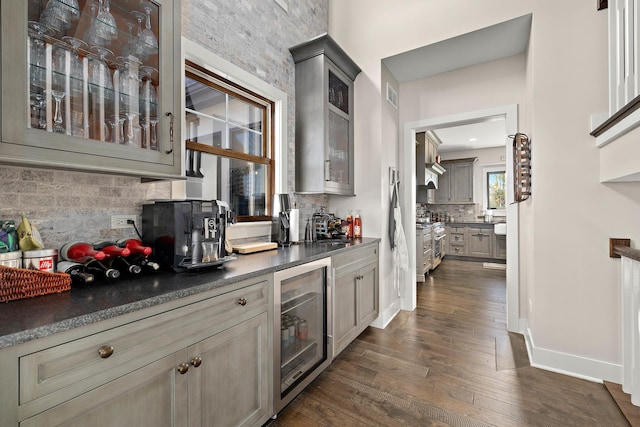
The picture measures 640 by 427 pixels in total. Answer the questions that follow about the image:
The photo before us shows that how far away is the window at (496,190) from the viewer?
24.0ft

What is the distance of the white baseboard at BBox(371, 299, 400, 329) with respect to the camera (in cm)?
298

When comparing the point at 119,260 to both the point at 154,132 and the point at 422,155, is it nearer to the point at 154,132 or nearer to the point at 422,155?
the point at 154,132

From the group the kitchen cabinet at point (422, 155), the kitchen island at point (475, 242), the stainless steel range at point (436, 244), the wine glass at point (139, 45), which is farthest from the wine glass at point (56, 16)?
the kitchen island at point (475, 242)

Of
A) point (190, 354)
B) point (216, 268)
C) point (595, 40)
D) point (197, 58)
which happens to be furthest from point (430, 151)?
point (190, 354)

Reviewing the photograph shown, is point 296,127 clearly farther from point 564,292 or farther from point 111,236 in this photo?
point 564,292

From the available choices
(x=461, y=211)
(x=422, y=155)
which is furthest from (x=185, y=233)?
(x=461, y=211)

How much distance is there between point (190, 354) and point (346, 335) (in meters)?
1.53

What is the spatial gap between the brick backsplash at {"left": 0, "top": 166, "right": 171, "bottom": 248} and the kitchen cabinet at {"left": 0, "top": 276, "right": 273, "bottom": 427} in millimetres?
695

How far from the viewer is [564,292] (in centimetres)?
219

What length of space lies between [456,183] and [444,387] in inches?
257

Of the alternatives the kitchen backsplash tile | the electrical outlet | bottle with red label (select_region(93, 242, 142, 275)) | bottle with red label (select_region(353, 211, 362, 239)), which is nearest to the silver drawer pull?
bottle with red label (select_region(93, 242, 142, 275))

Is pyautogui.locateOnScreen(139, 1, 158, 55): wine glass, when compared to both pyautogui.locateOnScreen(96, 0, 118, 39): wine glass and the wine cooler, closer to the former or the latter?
pyautogui.locateOnScreen(96, 0, 118, 39): wine glass

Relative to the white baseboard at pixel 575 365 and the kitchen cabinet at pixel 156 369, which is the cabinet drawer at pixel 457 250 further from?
the kitchen cabinet at pixel 156 369

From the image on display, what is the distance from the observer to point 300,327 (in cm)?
198
